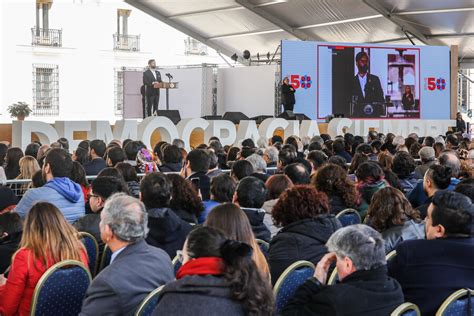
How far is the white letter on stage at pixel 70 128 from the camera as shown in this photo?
39.1 ft

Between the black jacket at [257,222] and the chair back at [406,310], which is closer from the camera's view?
the chair back at [406,310]

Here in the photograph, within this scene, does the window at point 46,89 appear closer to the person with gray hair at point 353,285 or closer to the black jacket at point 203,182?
the black jacket at point 203,182

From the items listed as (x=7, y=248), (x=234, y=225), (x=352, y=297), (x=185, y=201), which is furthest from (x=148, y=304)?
(x=185, y=201)

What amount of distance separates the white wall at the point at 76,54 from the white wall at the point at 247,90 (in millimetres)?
7413

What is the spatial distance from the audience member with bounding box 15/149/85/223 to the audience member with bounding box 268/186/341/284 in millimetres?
1648

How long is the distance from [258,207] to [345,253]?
61.8 inches

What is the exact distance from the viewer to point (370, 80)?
19.7 metres

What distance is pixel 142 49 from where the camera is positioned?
2748 centimetres

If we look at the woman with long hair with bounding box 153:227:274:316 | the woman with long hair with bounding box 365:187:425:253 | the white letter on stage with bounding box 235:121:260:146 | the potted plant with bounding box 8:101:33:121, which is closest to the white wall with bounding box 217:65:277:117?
the white letter on stage with bounding box 235:121:260:146

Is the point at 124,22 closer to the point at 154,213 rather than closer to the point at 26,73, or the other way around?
the point at 26,73

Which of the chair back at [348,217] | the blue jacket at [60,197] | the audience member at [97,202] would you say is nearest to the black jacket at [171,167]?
the blue jacket at [60,197]

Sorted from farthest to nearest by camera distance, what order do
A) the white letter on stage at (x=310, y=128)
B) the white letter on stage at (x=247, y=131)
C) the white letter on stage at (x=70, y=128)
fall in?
the white letter on stage at (x=310, y=128)
the white letter on stage at (x=247, y=131)
the white letter on stage at (x=70, y=128)

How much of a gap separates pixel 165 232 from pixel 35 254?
0.86 metres

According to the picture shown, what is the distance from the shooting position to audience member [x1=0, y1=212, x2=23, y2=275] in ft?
12.9
